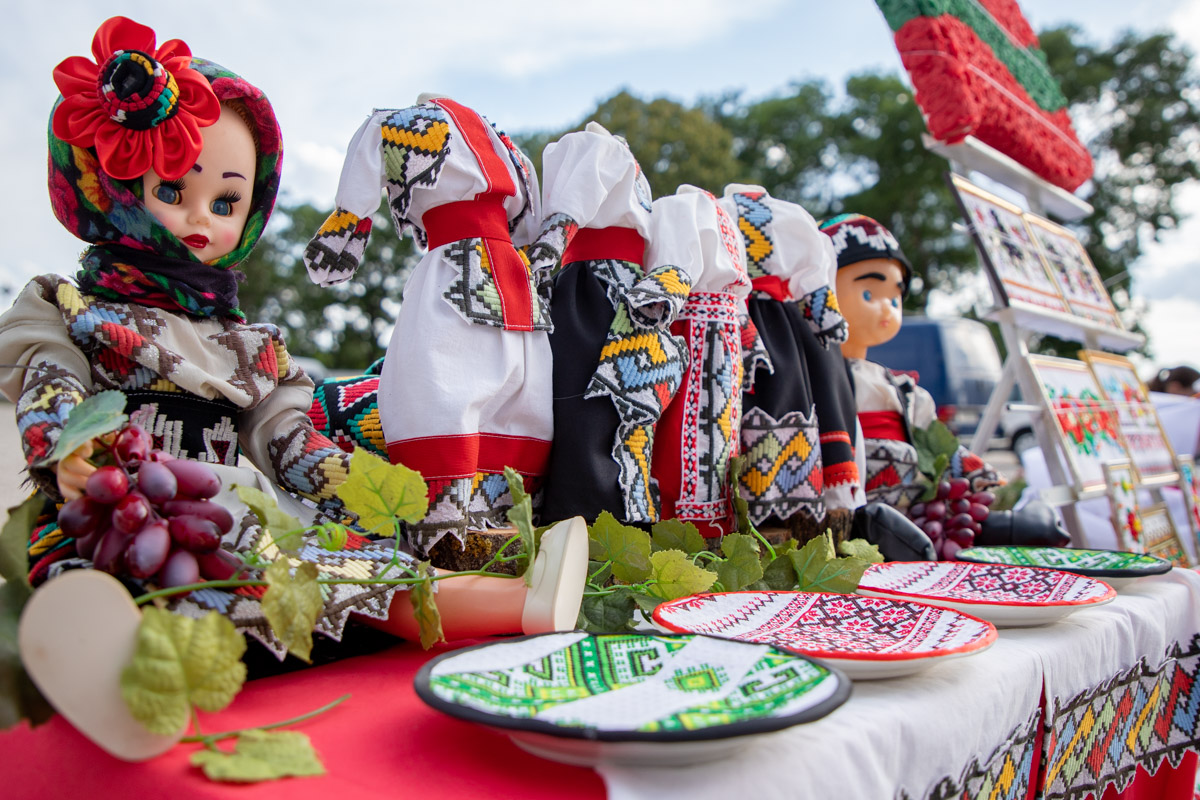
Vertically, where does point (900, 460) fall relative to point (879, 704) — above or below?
above

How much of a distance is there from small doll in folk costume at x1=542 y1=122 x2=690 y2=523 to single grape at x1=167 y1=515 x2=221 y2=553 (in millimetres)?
613

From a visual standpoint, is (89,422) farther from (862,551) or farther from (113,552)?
(862,551)

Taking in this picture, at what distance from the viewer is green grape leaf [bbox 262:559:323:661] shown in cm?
61

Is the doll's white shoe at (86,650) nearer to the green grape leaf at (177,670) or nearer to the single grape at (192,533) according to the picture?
the green grape leaf at (177,670)

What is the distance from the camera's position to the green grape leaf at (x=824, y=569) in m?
1.10

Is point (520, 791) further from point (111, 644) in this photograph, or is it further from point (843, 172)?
point (843, 172)

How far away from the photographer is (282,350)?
3.67ft

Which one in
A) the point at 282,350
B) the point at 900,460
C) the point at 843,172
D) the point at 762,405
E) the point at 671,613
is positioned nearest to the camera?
the point at 671,613

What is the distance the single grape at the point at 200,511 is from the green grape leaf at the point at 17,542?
105mm

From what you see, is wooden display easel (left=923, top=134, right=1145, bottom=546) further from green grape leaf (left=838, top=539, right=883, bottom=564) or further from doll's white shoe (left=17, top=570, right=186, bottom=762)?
doll's white shoe (left=17, top=570, right=186, bottom=762)

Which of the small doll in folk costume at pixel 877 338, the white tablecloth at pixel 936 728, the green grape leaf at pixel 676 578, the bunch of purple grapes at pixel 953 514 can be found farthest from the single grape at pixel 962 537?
the green grape leaf at pixel 676 578

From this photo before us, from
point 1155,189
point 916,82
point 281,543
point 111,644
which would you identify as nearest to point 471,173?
point 281,543

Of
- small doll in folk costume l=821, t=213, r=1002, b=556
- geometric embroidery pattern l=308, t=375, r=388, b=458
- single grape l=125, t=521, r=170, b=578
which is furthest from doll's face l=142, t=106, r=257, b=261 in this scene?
small doll in folk costume l=821, t=213, r=1002, b=556

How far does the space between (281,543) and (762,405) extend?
3.51 feet
